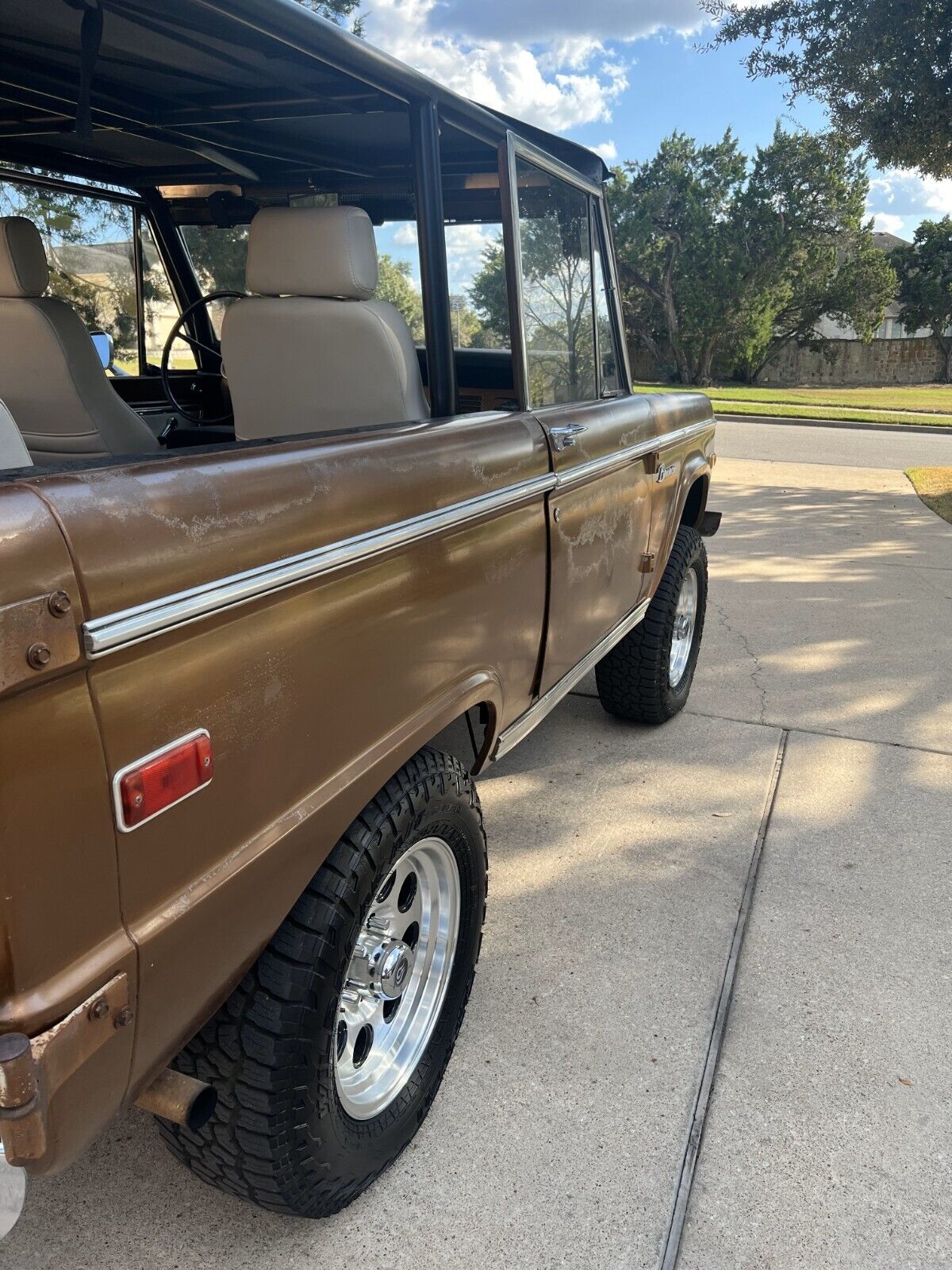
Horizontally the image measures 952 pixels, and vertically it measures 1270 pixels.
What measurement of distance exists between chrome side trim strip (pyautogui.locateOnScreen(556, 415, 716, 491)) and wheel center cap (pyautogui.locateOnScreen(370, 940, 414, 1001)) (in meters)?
1.20

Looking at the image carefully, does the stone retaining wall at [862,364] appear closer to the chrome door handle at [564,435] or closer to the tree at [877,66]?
the tree at [877,66]

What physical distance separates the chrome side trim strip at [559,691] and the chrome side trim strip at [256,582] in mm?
696

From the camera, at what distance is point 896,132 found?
1004cm

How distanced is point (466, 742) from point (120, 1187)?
1.21 m

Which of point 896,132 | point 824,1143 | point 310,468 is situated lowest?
point 824,1143

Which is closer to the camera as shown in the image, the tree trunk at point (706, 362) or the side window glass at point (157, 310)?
the side window glass at point (157, 310)

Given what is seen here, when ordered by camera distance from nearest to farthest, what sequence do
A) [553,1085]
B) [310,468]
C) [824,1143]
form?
[310,468]
[824,1143]
[553,1085]

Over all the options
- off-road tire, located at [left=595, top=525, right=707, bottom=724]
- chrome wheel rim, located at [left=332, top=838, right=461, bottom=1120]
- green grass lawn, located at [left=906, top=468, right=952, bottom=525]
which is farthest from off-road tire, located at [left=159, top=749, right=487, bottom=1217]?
green grass lawn, located at [left=906, top=468, right=952, bottom=525]

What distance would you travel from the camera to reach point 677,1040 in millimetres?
2299

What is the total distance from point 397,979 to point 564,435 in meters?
1.40

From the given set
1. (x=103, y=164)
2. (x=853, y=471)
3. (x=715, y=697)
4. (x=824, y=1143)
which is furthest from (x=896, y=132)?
(x=824, y=1143)

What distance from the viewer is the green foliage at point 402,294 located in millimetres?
2459

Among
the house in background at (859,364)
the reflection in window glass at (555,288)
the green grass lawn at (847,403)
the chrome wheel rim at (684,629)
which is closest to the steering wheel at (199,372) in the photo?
the reflection in window glass at (555,288)

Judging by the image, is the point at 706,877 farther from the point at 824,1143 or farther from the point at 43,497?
the point at 43,497
